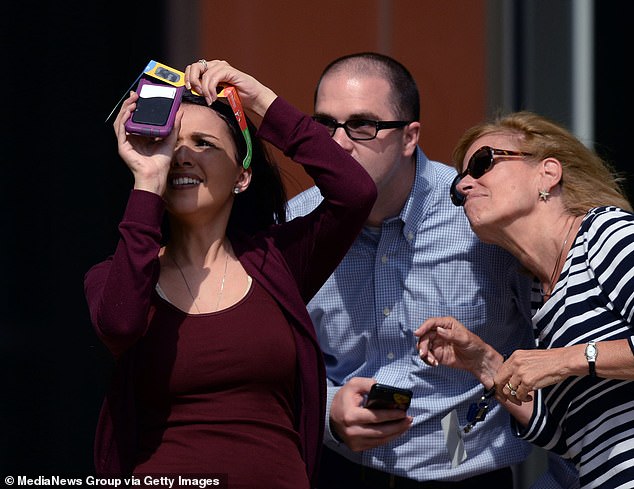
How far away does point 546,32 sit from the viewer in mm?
4453

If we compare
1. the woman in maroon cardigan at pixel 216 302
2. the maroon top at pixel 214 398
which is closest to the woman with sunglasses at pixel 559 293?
the woman in maroon cardigan at pixel 216 302

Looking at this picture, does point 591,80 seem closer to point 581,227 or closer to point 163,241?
point 581,227

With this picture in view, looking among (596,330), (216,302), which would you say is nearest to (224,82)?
(216,302)

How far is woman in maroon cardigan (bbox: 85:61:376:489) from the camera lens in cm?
233

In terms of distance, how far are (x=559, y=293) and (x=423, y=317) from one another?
529 mm

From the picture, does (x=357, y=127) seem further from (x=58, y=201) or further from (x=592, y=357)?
(x=58, y=201)

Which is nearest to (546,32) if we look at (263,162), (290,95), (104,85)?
(290,95)

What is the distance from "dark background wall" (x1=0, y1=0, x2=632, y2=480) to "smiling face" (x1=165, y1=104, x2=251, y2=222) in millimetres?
1481

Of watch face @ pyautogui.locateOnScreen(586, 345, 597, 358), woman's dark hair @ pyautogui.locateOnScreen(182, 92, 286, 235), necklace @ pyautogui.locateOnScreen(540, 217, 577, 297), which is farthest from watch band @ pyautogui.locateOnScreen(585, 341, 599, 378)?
woman's dark hair @ pyautogui.locateOnScreen(182, 92, 286, 235)

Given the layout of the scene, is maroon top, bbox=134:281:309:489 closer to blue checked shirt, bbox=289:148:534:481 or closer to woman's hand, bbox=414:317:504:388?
woman's hand, bbox=414:317:504:388

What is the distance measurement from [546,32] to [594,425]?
2297 mm

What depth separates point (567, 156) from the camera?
2.93 metres

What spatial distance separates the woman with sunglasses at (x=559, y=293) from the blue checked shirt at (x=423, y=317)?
0.46 ft

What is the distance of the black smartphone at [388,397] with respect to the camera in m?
2.80
